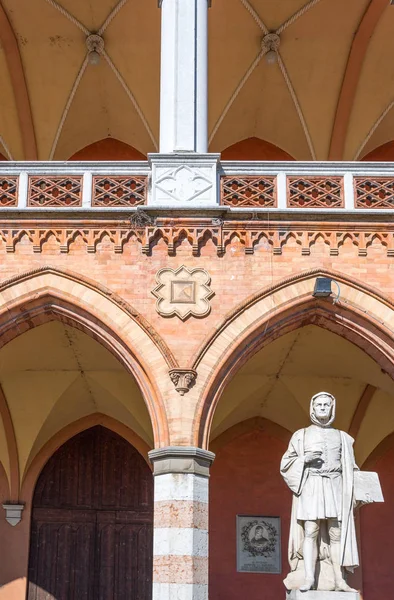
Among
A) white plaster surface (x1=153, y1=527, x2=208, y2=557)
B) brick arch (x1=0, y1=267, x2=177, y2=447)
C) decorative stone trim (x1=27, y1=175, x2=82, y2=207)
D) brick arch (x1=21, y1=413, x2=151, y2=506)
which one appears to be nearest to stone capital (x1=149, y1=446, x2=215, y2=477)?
brick arch (x1=0, y1=267, x2=177, y2=447)

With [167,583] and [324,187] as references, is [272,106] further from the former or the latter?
[167,583]

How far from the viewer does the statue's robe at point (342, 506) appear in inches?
341

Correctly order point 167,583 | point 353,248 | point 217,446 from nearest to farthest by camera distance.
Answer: point 167,583
point 353,248
point 217,446

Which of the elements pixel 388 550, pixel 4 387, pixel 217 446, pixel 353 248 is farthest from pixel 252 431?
pixel 353 248

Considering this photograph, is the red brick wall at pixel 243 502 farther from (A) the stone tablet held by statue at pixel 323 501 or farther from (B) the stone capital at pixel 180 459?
(A) the stone tablet held by statue at pixel 323 501

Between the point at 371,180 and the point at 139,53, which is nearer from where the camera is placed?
the point at 371,180

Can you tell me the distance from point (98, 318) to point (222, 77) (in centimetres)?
599

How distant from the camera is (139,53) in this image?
1469cm

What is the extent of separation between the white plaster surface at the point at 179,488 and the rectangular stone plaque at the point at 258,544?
4618 mm

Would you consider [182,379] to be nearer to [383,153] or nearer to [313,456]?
[313,456]

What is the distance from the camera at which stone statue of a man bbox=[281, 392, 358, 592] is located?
8664mm

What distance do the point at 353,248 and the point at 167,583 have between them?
13.6 ft

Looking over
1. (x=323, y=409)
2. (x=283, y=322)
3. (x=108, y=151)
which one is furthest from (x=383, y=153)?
(x=323, y=409)

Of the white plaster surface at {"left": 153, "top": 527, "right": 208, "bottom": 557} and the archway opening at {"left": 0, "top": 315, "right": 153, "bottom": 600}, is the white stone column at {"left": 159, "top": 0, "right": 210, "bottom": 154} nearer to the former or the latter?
the archway opening at {"left": 0, "top": 315, "right": 153, "bottom": 600}
